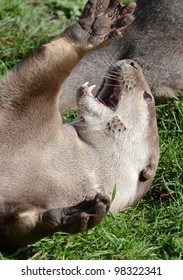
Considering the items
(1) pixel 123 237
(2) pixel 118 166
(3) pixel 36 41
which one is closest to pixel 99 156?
(2) pixel 118 166

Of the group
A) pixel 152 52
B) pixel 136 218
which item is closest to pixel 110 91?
pixel 136 218

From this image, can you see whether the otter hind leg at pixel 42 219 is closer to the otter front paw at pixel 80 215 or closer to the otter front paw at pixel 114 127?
the otter front paw at pixel 80 215

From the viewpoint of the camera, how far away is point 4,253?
4.60 metres

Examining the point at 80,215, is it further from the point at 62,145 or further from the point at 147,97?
the point at 147,97

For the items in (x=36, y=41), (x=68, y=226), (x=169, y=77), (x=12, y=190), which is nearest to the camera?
(x=68, y=226)

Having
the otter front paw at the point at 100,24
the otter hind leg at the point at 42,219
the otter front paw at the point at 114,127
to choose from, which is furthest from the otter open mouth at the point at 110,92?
the otter hind leg at the point at 42,219

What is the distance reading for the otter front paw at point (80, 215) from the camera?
411 cm

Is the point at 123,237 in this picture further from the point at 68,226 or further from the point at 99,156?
the point at 68,226

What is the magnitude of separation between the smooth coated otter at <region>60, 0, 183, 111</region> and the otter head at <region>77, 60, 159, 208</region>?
38.0 inches

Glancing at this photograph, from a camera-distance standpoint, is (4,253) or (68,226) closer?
(68,226)

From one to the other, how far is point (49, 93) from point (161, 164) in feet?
4.35

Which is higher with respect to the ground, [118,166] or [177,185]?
[118,166]

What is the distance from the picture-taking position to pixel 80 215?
4094 mm

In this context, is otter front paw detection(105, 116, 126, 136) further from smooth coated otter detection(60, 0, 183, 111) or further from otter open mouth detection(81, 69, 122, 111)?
A: smooth coated otter detection(60, 0, 183, 111)
